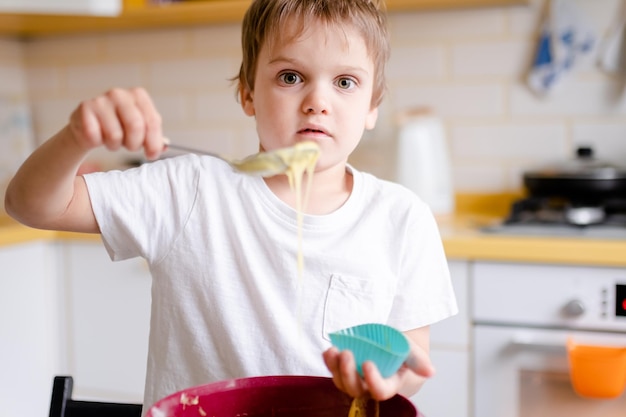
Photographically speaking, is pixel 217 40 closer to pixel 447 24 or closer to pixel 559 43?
pixel 447 24

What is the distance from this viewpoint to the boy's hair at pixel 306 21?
1.03m

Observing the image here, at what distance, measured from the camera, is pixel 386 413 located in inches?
29.3

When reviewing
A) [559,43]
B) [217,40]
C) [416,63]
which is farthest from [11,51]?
[559,43]

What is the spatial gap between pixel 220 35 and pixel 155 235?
61.2 inches

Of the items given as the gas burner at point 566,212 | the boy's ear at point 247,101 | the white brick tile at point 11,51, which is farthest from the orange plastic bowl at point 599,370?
the white brick tile at point 11,51

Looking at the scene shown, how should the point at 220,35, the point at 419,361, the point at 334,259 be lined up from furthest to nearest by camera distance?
the point at 220,35 → the point at 334,259 → the point at 419,361

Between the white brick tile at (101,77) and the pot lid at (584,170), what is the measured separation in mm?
1300

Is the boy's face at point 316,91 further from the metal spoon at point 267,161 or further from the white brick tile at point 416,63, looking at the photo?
the white brick tile at point 416,63

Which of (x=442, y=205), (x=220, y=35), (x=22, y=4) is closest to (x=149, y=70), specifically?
(x=220, y=35)

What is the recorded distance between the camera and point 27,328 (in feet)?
7.06

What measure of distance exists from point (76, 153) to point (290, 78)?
318 millimetres

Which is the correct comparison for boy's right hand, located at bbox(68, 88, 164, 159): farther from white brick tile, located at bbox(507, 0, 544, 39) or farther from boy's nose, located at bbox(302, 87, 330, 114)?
white brick tile, located at bbox(507, 0, 544, 39)

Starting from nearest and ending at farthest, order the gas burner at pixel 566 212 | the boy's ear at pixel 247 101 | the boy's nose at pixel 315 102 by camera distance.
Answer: the boy's nose at pixel 315 102 → the boy's ear at pixel 247 101 → the gas burner at pixel 566 212

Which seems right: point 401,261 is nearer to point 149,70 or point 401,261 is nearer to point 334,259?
point 334,259
